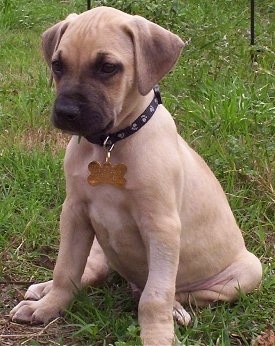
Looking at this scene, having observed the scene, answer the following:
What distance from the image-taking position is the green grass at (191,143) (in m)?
3.57

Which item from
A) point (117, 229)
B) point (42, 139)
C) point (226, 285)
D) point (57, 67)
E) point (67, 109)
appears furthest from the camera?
point (42, 139)

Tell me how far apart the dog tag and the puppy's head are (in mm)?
146

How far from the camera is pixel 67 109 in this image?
10.2 feet

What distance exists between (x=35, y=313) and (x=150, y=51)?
120 cm

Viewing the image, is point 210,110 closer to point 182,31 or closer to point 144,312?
point 182,31

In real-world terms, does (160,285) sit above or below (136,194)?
below

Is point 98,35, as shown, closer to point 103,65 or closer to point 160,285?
point 103,65

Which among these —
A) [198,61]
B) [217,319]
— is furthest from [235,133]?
[217,319]

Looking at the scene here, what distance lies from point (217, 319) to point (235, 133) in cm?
179

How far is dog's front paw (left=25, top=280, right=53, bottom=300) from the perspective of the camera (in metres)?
3.73

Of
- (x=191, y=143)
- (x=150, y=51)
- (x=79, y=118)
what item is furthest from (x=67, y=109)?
(x=191, y=143)

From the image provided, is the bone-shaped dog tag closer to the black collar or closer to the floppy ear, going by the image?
the black collar

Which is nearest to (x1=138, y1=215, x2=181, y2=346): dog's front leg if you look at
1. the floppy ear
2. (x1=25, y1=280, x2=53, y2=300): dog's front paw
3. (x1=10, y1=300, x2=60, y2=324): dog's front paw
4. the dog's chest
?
the dog's chest

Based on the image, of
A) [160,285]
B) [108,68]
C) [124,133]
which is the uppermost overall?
[108,68]
